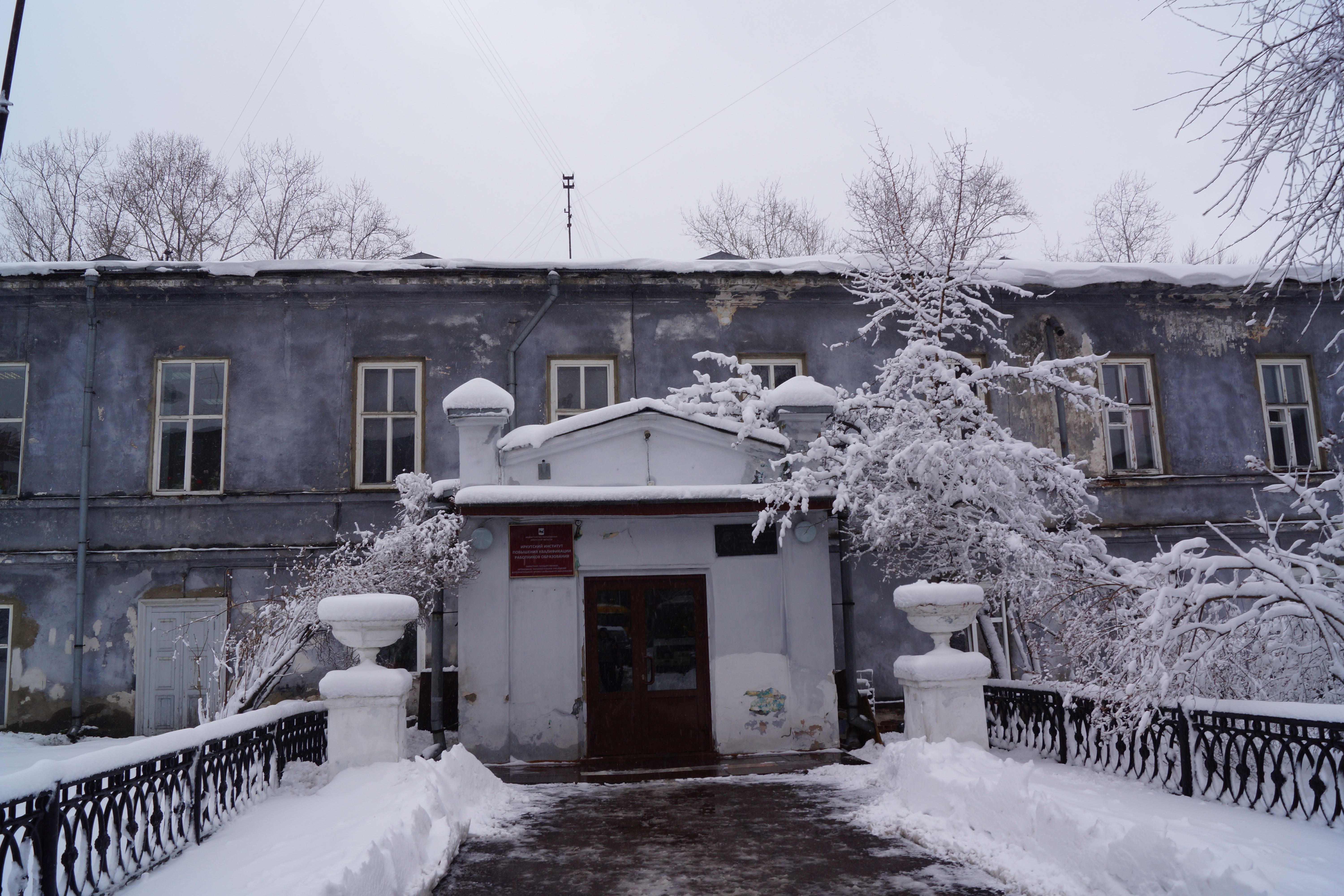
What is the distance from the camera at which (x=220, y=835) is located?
6582mm

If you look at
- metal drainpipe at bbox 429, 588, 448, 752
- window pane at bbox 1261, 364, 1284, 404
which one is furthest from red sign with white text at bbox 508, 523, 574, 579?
window pane at bbox 1261, 364, 1284, 404

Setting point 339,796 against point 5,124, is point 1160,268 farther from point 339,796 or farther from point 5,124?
point 5,124

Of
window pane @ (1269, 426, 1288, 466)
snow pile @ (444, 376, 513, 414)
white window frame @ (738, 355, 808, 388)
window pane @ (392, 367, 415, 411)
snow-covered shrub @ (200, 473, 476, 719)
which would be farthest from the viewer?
window pane @ (1269, 426, 1288, 466)

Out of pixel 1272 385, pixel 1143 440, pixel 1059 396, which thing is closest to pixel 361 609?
pixel 1059 396

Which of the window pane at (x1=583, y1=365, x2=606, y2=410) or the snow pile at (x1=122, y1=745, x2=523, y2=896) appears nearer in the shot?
the snow pile at (x1=122, y1=745, x2=523, y2=896)

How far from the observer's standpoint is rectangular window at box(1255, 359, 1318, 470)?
1541 cm

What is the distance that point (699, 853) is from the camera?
22.8ft

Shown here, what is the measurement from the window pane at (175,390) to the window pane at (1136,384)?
1474 cm

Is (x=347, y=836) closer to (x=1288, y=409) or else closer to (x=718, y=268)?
(x=718, y=268)

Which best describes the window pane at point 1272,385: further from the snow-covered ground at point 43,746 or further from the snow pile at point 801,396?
the snow-covered ground at point 43,746

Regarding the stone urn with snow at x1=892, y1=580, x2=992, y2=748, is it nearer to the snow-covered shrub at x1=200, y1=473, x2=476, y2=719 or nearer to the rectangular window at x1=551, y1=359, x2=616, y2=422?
the snow-covered shrub at x1=200, y1=473, x2=476, y2=719

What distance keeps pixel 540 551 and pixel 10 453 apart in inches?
337

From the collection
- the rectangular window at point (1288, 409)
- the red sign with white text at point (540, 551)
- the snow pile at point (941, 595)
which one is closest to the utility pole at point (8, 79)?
the red sign with white text at point (540, 551)

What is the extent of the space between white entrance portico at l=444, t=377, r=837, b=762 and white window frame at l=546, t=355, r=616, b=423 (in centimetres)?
225
